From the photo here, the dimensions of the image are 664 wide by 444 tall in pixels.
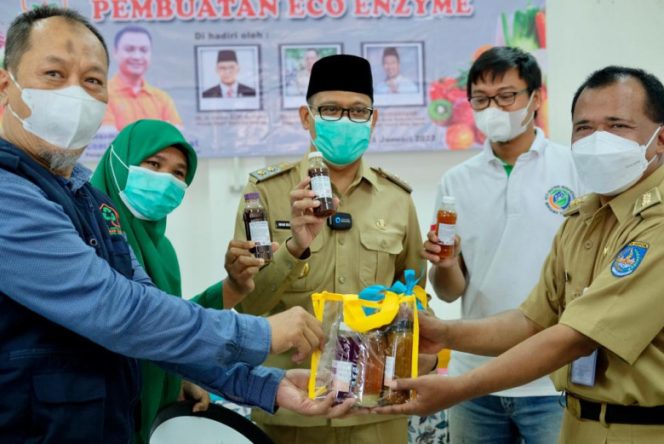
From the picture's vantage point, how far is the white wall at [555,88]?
385 centimetres

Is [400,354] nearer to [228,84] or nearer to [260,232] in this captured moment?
[260,232]

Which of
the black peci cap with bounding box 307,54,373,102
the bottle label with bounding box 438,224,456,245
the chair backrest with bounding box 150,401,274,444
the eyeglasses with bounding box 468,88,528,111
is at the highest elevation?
the black peci cap with bounding box 307,54,373,102

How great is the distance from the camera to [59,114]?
138 cm

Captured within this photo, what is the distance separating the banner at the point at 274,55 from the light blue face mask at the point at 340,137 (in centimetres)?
151

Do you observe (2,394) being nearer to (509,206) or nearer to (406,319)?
(406,319)

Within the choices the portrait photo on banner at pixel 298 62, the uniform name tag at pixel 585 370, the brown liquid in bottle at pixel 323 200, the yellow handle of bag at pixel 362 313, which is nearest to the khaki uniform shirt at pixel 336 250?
the brown liquid in bottle at pixel 323 200

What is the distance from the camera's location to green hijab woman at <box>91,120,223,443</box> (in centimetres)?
206

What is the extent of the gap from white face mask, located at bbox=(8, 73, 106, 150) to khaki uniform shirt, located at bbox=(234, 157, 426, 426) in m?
0.81

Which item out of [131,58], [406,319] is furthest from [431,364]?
[131,58]

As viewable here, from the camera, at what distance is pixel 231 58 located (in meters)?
3.69

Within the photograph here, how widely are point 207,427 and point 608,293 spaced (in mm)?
1118

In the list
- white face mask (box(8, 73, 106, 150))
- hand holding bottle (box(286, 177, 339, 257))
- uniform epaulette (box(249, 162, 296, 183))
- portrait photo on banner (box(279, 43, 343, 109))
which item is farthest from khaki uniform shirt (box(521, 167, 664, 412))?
portrait photo on banner (box(279, 43, 343, 109))

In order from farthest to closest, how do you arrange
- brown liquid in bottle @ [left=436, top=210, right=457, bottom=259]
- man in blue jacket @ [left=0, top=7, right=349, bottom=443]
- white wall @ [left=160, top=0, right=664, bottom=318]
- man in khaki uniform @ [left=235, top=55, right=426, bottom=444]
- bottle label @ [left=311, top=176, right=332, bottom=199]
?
white wall @ [left=160, top=0, right=664, bottom=318]
brown liquid in bottle @ [left=436, top=210, right=457, bottom=259]
man in khaki uniform @ [left=235, top=55, right=426, bottom=444]
bottle label @ [left=311, top=176, right=332, bottom=199]
man in blue jacket @ [left=0, top=7, right=349, bottom=443]

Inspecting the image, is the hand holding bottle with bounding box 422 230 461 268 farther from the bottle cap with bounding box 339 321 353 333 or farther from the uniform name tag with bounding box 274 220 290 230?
the bottle cap with bounding box 339 321 353 333
